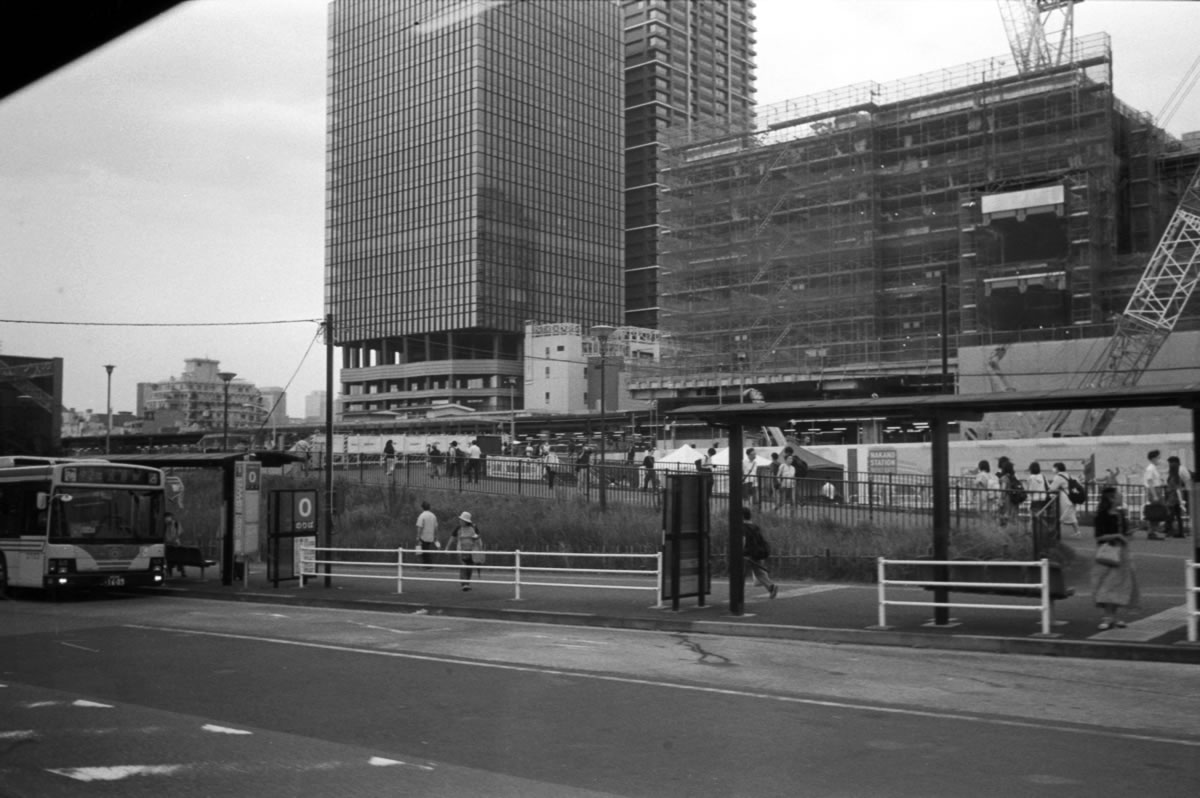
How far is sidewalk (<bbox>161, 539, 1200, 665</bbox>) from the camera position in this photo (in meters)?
13.9

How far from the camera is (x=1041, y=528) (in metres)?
22.4

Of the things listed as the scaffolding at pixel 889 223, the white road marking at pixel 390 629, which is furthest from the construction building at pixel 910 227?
the white road marking at pixel 390 629

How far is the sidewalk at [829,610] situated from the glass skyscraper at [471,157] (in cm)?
875

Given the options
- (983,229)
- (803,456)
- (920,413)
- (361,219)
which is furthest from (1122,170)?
(920,413)

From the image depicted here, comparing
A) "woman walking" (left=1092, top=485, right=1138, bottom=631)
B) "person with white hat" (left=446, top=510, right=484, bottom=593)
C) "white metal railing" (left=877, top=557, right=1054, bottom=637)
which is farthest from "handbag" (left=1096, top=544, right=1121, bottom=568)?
"person with white hat" (left=446, top=510, right=484, bottom=593)

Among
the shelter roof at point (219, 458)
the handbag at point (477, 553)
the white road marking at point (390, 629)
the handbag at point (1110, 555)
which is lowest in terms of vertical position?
the white road marking at point (390, 629)

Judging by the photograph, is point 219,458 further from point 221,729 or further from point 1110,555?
point 1110,555

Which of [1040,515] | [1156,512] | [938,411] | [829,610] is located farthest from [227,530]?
[1156,512]

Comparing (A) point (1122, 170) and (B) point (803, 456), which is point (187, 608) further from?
(A) point (1122, 170)

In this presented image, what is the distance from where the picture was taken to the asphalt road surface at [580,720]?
25.0 feet

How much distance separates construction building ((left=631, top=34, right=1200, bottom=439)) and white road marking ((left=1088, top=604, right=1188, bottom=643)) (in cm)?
3925

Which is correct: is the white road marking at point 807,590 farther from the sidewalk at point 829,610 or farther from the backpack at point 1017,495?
the backpack at point 1017,495

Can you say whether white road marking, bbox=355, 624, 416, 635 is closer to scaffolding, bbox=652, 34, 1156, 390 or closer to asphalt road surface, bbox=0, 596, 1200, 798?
asphalt road surface, bbox=0, 596, 1200, 798

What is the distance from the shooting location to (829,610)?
57.5ft
